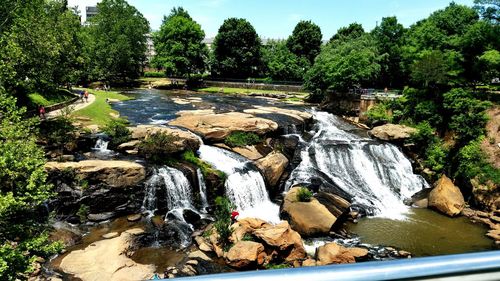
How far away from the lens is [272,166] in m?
24.8

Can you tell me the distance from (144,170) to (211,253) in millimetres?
6994

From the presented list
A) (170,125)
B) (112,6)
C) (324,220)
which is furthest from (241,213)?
(112,6)

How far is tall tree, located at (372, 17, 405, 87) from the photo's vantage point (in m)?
52.2

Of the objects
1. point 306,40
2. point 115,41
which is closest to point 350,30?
point 306,40

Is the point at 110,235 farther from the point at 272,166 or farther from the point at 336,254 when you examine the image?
the point at 272,166

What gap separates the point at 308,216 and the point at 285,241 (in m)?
3.39

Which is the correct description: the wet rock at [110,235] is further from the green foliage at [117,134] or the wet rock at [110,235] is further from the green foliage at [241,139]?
the green foliage at [241,139]

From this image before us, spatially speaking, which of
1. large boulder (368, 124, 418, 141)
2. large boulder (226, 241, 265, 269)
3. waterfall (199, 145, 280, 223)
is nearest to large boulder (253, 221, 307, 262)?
large boulder (226, 241, 265, 269)

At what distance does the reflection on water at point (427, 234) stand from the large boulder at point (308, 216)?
6.11 feet

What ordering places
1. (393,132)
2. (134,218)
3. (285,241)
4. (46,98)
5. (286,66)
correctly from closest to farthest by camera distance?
(285,241), (134,218), (393,132), (46,98), (286,66)

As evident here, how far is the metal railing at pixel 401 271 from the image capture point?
158 centimetres

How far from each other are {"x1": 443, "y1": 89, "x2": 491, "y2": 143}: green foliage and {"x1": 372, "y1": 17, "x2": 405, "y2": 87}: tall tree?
22.4 meters

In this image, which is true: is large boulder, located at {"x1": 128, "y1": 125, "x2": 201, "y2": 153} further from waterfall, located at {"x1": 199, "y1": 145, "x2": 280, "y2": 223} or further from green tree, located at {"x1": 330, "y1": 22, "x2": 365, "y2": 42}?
green tree, located at {"x1": 330, "y1": 22, "x2": 365, "y2": 42}

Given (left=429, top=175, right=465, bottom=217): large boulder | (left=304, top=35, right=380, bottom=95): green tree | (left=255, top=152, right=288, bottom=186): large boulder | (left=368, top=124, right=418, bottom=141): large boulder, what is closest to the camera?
(left=429, top=175, right=465, bottom=217): large boulder
